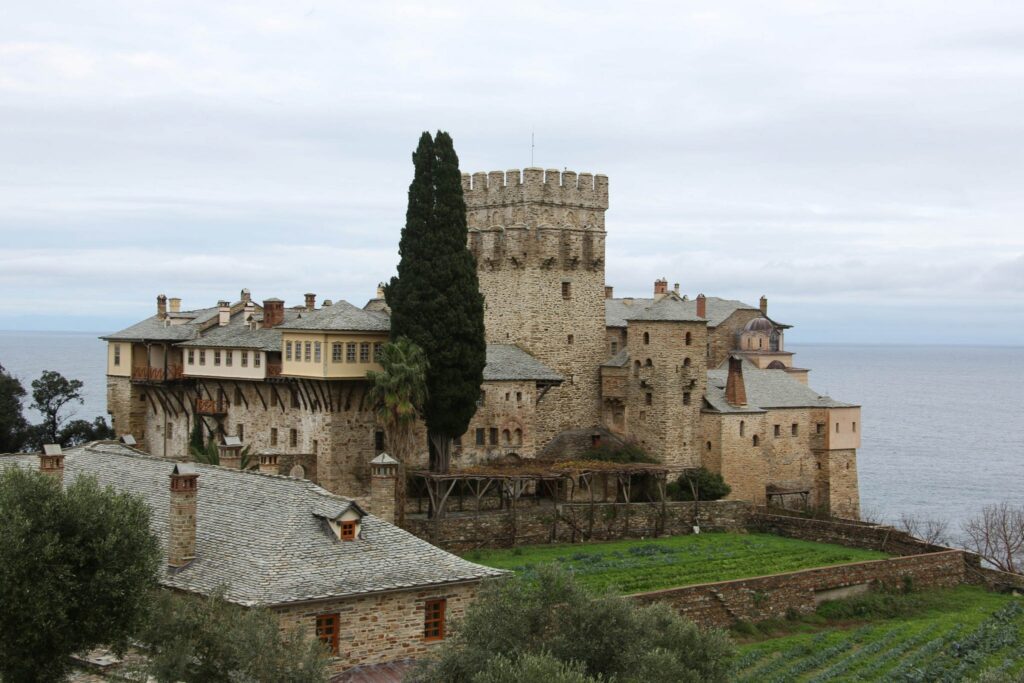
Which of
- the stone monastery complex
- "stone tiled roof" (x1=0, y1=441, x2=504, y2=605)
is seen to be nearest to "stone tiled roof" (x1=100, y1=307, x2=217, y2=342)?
the stone monastery complex

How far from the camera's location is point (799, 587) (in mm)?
44000

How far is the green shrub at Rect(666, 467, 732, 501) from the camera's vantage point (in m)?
56.9

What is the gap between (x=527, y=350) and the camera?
60125 millimetres

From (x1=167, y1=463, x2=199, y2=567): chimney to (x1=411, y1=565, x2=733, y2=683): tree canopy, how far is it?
6.90 meters

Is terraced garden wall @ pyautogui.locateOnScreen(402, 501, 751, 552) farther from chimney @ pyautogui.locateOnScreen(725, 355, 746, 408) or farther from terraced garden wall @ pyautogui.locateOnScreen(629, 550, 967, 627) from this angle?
terraced garden wall @ pyautogui.locateOnScreen(629, 550, 967, 627)

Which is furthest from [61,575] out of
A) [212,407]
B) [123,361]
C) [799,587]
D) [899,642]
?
[123,361]

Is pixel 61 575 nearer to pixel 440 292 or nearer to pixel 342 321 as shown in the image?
pixel 440 292

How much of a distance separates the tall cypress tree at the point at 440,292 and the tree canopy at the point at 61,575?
2513cm

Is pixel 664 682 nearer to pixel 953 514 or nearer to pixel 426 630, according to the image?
pixel 426 630

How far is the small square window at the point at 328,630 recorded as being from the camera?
91.3 ft

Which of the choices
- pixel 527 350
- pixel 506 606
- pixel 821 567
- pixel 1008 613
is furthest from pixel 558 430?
pixel 506 606

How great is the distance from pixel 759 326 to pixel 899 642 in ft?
130

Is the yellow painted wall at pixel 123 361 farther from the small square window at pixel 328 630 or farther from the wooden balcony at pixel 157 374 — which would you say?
the small square window at pixel 328 630

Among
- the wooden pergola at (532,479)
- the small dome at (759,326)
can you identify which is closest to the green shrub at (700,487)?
the wooden pergola at (532,479)
